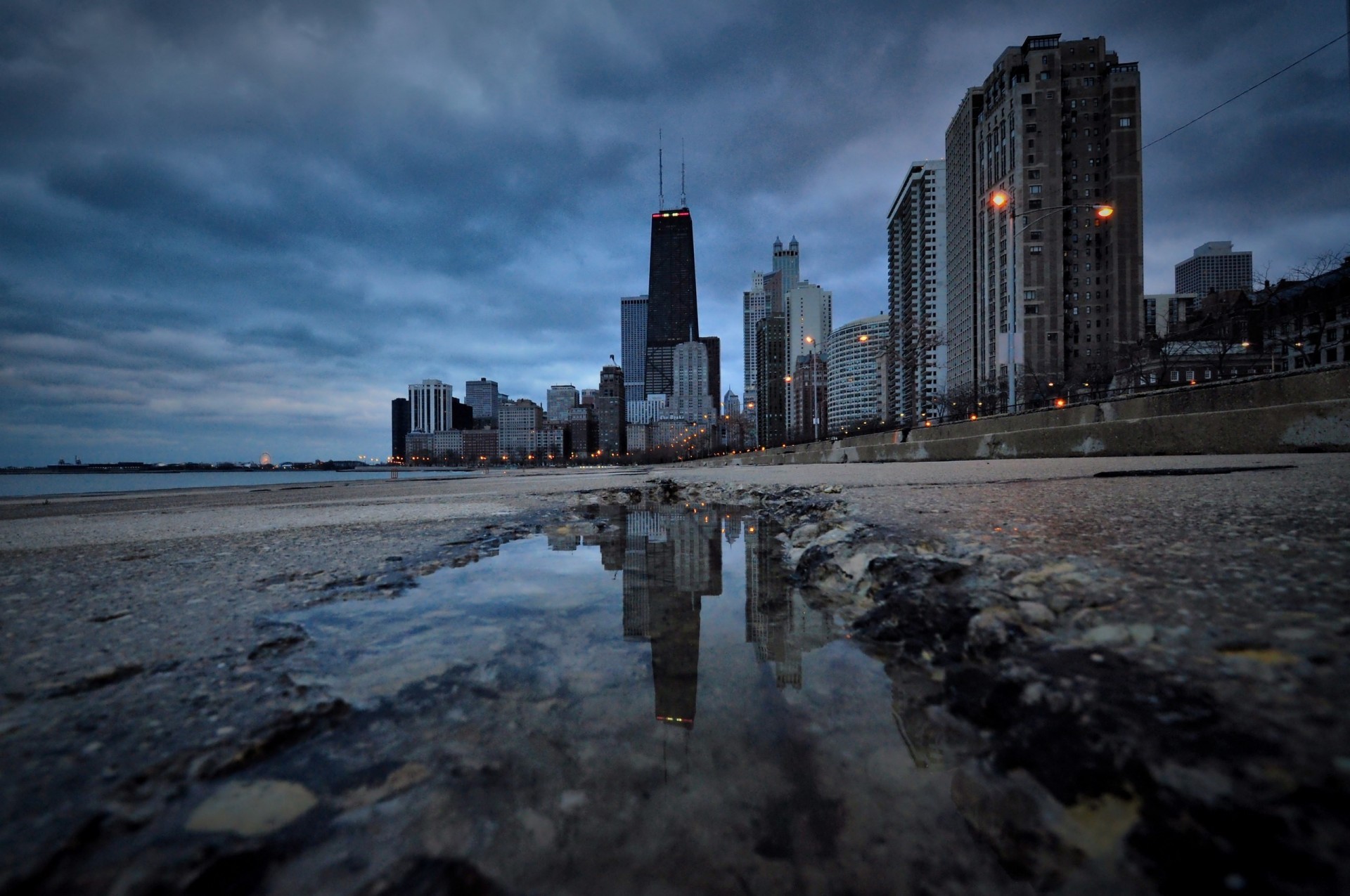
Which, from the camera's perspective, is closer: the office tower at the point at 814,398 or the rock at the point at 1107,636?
the rock at the point at 1107,636

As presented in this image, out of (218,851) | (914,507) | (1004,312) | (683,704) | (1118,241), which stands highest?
(1118,241)

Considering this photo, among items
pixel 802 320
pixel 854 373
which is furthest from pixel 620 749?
pixel 802 320

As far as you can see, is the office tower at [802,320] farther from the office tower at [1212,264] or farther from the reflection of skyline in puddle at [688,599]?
the reflection of skyline in puddle at [688,599]

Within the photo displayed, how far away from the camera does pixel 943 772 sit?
1112mm

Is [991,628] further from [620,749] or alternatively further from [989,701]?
[620,749]

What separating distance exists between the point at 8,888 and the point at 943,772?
5.26ft

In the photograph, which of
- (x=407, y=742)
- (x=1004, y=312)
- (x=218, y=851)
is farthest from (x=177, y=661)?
(x=1004, y=312)

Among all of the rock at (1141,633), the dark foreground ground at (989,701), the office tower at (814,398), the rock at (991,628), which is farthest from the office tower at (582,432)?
the rock at (1141,633)

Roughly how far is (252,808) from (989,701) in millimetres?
1618

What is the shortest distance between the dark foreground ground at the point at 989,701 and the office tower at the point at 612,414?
483 ft

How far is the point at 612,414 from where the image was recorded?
165125mm

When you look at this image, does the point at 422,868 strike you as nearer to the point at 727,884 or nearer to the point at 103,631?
the point at 727,884

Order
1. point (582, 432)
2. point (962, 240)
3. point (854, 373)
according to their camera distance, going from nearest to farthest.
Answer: point (962, 240), point (854, 373), point (582, 432)

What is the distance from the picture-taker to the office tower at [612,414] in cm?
16000
